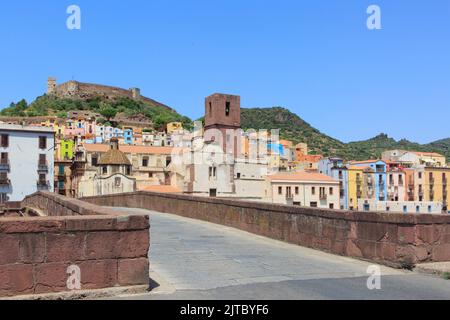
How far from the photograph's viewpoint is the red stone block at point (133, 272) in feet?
20.8

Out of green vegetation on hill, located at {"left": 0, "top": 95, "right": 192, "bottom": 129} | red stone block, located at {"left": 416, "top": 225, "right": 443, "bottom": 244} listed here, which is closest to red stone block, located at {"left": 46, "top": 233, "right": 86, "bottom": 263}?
red stone block, located at {"left": 416, "top": 225, "right": 443, "bottom": 244}

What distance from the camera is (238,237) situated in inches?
530

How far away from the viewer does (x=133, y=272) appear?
21.1ft

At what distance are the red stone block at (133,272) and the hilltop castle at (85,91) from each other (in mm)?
162282

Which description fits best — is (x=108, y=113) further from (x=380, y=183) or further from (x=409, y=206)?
(x=409, y=206)

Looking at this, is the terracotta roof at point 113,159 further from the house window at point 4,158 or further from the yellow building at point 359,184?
the yellow building at point 359,184

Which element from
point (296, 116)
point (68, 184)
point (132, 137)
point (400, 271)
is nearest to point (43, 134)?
point (68, 184)

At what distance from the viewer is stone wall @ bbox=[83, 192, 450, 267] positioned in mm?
8523

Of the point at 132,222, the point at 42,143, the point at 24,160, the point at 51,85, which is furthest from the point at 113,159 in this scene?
the point at 51,85

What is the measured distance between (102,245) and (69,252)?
42cm

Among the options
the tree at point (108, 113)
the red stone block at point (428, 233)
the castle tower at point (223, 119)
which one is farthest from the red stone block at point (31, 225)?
the tree at point (108, 113)

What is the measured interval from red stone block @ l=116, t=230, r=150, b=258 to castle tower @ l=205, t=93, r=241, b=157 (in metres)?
58.2

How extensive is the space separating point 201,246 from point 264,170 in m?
59.7

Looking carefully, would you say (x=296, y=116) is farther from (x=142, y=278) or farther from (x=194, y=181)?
(x=142, y=278)
